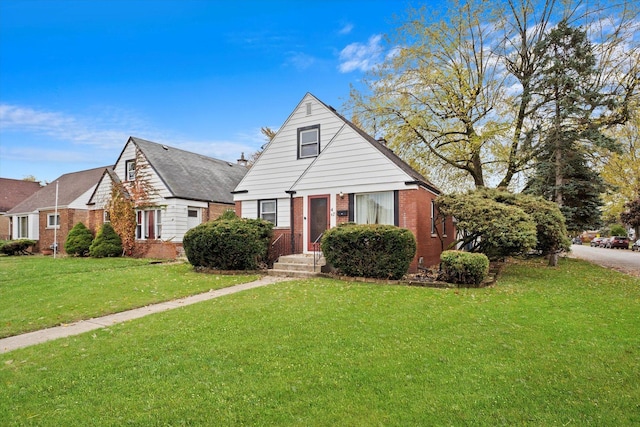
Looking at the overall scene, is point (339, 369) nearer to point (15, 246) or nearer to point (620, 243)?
point (15, 246)

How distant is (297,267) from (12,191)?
37698 mm

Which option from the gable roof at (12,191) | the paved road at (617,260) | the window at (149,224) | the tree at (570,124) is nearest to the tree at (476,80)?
the tree at (570,124)

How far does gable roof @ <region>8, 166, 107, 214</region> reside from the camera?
87.8 ft

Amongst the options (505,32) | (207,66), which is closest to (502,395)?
(207,66)

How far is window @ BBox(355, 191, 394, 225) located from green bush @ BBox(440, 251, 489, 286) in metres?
3.31

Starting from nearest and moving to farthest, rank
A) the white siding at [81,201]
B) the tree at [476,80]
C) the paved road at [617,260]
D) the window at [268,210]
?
the window at [268,210] < the paved road at [617,260] < the tree at [476,80] < the white siding at [81,201]

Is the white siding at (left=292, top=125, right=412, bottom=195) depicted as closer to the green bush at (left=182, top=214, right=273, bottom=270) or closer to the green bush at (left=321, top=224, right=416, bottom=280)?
the green bush at (left=321, top=224, right=416, bottom=280)

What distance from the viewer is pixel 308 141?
54.2ft

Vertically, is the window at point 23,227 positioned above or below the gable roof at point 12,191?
below

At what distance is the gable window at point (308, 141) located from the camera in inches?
640

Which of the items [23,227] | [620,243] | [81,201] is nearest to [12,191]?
[23,227]

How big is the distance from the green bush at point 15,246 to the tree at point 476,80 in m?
24.0

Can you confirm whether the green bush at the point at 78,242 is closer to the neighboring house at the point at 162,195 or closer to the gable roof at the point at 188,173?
the neighboring house at the point at 162,195

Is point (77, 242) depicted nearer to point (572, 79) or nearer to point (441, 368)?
point (441, 368)
